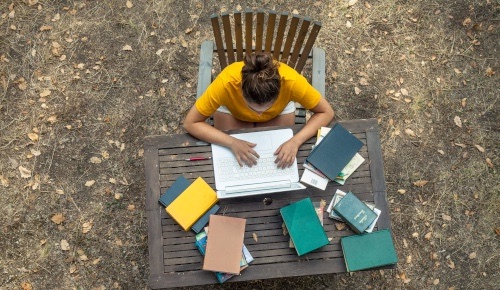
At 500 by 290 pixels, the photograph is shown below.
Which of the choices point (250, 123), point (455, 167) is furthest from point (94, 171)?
point (455, 167)

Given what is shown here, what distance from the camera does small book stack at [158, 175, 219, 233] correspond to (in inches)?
118

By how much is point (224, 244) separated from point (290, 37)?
171 centimetres

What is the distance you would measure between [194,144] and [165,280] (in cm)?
95

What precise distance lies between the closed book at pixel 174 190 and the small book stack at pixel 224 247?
0.31m

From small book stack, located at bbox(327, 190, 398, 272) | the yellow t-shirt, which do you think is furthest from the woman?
small book stack, located at bbox(327, 190, 398, 272)

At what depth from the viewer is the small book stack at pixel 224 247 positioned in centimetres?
287

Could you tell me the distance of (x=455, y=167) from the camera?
4535 mm

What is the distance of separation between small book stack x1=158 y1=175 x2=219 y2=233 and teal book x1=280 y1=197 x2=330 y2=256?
0.51 metres

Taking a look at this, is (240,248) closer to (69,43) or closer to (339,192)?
(339,192)

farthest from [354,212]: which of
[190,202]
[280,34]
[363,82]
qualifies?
[363,82]

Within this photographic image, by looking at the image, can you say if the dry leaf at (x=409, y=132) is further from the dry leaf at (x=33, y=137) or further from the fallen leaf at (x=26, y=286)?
the fallen leaf at (x=26, y=286)

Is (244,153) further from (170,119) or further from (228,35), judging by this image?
(170,119)

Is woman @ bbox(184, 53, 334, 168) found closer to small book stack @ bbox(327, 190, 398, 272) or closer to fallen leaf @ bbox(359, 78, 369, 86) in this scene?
small book stack @ bbox(327, 190, 398, 272)

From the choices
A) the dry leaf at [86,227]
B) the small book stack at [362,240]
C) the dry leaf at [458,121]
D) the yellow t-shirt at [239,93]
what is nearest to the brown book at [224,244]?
the small book stack at [362,240]
